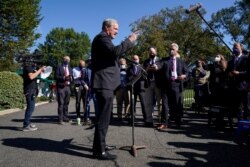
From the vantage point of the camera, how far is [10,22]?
31766 mm

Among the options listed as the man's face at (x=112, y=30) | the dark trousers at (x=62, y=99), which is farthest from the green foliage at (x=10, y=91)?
the man's face at (x=112, y=30)

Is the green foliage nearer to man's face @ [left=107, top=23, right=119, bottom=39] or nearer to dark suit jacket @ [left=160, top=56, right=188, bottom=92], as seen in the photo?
dark suit jacket @ [left=160, top=56, right=188, bottom=92]

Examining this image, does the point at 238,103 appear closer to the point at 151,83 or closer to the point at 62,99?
the point at 151,83

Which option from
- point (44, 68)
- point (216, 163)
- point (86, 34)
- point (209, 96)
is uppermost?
point (86, 34)

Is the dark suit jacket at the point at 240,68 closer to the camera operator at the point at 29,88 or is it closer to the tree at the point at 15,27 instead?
the camera operator at the point at 29,88

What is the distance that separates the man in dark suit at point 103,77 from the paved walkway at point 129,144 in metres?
0.34

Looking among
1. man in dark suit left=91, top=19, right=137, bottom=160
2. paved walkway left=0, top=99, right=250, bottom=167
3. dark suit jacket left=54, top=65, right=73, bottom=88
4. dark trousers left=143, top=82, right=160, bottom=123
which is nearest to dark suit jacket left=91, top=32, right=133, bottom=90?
man in dark suit left=91, top=19, right=137, bottom=160

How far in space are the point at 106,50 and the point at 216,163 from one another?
2592mm

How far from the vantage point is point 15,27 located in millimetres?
31859

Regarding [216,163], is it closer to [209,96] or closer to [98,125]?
[98,125]

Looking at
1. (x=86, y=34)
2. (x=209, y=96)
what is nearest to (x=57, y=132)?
(x=209, y=96)

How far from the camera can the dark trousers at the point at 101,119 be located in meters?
6.57

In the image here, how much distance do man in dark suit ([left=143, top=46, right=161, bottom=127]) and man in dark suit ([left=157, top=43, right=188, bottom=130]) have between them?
1.13 ft

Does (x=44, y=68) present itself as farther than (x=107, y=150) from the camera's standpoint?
Yes
